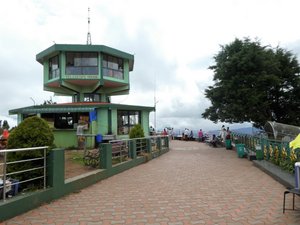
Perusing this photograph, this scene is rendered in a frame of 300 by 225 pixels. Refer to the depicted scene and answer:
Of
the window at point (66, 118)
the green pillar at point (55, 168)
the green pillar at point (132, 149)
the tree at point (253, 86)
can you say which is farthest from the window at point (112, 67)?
the green pillar at point (55, 168)

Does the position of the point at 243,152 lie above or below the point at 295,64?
below

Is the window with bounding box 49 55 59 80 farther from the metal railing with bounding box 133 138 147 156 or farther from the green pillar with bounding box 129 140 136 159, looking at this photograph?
the green pillar with bounding box 129 140 136 159

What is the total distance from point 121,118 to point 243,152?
9.51 metres

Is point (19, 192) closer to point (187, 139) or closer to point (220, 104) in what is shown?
point (220, 104)

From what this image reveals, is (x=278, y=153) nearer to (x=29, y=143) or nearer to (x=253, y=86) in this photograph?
(x=29, y=143)

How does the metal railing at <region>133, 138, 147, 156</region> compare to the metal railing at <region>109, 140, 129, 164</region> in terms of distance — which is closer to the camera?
the metal railing at <region>109, 140, 129, 164</region>

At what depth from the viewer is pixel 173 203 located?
266 inches

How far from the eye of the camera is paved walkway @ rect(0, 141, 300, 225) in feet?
18.2

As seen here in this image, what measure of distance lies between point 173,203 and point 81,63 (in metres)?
20.3

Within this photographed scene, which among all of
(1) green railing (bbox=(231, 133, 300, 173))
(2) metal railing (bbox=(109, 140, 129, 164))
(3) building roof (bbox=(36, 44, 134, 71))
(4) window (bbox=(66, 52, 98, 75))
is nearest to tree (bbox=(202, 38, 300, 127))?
(1) green railing (bbox=(231, 133, 300, 173))

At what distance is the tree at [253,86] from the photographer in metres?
21.3

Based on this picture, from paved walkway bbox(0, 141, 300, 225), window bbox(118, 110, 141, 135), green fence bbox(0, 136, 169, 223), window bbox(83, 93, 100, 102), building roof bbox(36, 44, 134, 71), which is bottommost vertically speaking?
paved walkway bbox(0, 141, 300, 225)

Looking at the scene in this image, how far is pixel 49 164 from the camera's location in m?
6.96

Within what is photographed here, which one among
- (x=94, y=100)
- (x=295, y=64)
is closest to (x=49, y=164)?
(x=94, y=100)
